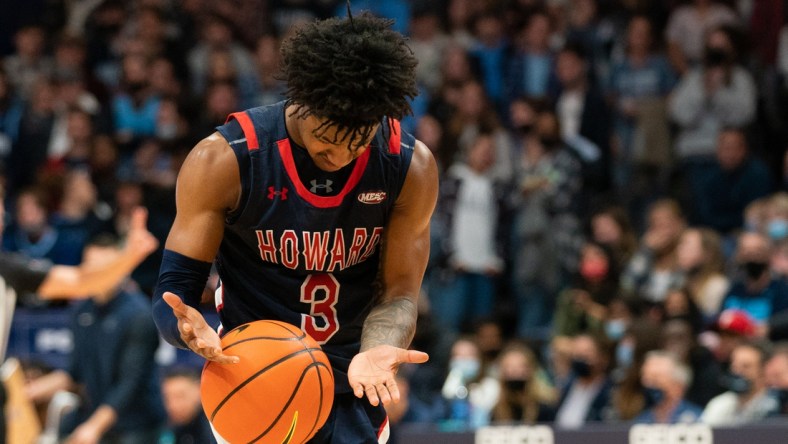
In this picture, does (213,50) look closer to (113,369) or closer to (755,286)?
(113,369)

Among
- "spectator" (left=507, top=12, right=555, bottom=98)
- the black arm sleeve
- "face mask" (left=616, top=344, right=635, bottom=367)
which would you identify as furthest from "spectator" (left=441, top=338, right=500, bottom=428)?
the black arm sleeve

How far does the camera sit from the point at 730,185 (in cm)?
1124

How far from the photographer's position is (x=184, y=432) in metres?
10.0

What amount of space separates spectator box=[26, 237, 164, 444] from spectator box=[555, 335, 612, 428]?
3202 millimetres

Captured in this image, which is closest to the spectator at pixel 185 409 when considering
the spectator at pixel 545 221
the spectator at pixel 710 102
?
the spectator at pixel 545 221

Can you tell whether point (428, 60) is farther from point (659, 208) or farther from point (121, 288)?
point (121, 288)

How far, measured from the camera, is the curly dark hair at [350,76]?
430cm

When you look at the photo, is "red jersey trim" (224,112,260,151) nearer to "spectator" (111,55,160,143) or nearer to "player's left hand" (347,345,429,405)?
"player's left hand" (347,345,429,405)

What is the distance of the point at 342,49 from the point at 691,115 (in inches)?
303

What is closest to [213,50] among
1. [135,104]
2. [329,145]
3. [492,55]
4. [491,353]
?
[135,104]

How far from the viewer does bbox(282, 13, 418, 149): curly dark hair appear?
4.30m

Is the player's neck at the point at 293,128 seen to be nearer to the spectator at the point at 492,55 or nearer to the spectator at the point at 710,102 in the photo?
the spectator at the point at 710,102

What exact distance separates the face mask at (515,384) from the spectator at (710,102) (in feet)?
9.82

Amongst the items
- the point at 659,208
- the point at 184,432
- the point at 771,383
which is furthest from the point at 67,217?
the point at 771,383
